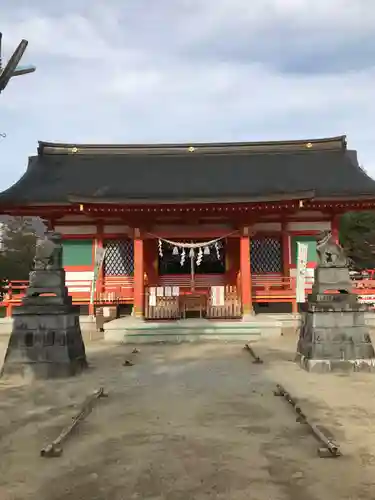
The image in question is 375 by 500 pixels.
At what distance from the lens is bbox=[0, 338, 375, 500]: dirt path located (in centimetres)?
412

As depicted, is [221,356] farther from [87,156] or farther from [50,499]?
[87,156]

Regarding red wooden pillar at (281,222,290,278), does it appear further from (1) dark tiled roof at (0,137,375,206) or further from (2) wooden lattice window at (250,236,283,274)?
(1) dark tiled roof at (0,137,375,206)

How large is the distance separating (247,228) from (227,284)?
2803 mm

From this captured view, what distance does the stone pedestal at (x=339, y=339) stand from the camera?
9258 mm

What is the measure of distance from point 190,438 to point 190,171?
56.6 feet

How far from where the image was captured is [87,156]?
76.5ft

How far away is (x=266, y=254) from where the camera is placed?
1870cm

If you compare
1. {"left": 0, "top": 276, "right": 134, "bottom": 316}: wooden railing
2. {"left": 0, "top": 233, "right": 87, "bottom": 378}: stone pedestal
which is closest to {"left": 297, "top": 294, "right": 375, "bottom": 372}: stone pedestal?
{"left": 0, "top": 233, "right": 87, "bottom": 378}: stone pedestal

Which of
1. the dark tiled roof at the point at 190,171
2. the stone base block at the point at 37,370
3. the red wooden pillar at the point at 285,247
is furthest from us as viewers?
the dark tiled roof at the point at 190,171

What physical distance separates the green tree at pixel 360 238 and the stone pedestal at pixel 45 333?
2477 centimetres

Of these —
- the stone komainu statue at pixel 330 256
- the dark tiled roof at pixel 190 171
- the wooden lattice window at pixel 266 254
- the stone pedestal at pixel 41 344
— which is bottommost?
the stone pedestal at pixel 41 344

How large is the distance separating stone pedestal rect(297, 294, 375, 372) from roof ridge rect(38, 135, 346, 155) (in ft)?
49.2

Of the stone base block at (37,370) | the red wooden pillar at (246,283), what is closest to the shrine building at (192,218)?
the red wooden pillar at (246,283)

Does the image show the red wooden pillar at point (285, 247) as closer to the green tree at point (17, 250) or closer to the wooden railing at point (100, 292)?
the wooden railing at point (100, 292)
